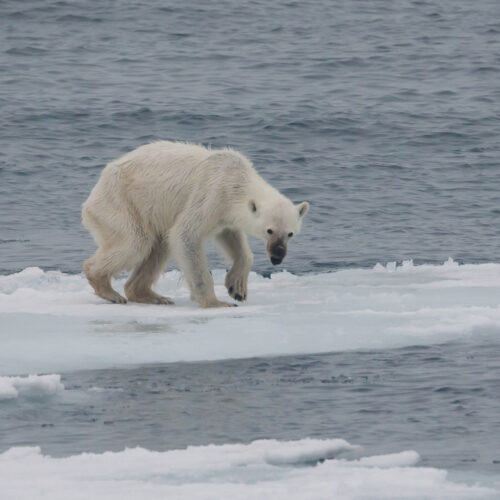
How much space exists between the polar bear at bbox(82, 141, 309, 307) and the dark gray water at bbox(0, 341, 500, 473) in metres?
1.62

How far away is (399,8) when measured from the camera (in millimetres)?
29984

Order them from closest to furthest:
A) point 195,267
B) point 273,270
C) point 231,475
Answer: point 231,475 < point 195,267 < point 273,270

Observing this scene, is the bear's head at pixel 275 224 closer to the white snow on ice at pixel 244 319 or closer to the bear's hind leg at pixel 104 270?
the white snow on ice at pixel 244 319

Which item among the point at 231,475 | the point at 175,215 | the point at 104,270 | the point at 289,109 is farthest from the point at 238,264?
the point at 289,109

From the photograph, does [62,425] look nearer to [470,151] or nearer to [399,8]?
[470,151]

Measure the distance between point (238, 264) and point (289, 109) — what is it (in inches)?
413

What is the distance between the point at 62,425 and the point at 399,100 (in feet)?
50.1

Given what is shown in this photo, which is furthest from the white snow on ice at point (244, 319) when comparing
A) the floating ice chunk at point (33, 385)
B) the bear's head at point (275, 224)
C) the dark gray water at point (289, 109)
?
the dark gray water at point (289, 109)

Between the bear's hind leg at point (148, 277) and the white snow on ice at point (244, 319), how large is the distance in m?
0.16

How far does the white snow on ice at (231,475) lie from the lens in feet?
20.2

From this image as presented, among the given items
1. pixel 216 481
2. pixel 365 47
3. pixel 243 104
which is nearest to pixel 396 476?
pixel 216 481

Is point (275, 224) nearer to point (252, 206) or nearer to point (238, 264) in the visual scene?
point (252, 206)

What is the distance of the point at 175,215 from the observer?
1020cm

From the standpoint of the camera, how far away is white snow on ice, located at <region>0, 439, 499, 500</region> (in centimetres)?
614
